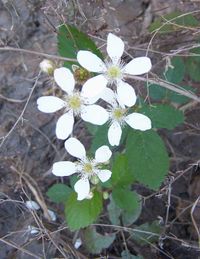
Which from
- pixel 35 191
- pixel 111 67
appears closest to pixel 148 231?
pixel 35 191

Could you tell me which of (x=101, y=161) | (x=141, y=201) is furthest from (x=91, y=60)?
(x=141, y=201)

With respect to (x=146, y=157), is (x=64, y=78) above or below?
above

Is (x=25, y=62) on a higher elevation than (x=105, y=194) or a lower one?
higher

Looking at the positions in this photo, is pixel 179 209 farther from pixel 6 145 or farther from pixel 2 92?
pixel 2 92

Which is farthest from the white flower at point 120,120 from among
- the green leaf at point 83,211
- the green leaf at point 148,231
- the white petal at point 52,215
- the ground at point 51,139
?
the white petal at point 52,215

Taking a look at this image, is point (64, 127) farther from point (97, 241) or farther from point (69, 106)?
point (97, 241)

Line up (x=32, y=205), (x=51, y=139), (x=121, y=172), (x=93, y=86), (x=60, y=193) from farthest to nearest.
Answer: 1. (x=51, y=139)
2. (x=32, y=205)
3. (x=60, y=193)
4. (x=121, y=172)
5. (x=93, y=86)

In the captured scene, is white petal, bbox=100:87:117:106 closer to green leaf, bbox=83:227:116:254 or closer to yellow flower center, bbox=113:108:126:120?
yellow flower center, bbox=113:108:126:120

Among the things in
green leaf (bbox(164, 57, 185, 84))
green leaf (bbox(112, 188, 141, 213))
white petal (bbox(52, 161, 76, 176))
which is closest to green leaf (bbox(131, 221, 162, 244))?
green leaf (bbox(112, 188, 141, 213))
